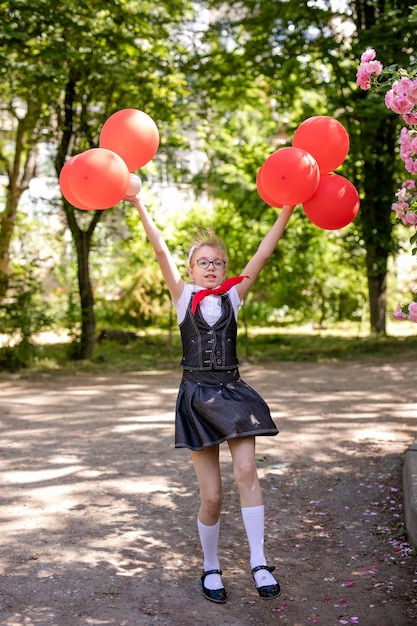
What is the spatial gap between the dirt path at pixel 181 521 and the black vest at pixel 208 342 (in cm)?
103

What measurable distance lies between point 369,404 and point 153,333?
9.68 m

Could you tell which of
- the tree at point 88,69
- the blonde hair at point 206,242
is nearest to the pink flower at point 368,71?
the blonde hair at point 206,242

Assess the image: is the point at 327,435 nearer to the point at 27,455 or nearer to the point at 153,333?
the point at 27,455

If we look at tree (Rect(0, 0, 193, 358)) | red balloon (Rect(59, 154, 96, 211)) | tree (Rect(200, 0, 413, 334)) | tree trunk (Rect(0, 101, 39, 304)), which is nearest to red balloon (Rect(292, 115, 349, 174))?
red balloon (Rect(59, 154, 96, 211))

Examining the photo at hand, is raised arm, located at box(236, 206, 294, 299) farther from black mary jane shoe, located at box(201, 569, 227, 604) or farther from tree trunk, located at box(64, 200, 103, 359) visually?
tree trunk, located at box(64, 200, 103, 359)

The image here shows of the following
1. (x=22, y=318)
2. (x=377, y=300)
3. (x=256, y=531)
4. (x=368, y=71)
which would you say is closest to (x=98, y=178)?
(x=368, y=71)

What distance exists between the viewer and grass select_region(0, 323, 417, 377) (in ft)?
39.1

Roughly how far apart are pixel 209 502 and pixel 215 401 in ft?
1.50

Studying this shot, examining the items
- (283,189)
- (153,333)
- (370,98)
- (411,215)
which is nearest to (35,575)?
(283,189)

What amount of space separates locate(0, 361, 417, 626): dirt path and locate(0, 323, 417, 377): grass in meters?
3.80

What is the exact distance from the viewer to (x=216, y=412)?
3355mm

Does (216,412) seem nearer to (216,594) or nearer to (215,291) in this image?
(215,291)

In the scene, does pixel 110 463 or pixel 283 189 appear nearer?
pixel 283 189

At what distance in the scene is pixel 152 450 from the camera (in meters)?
6.18
